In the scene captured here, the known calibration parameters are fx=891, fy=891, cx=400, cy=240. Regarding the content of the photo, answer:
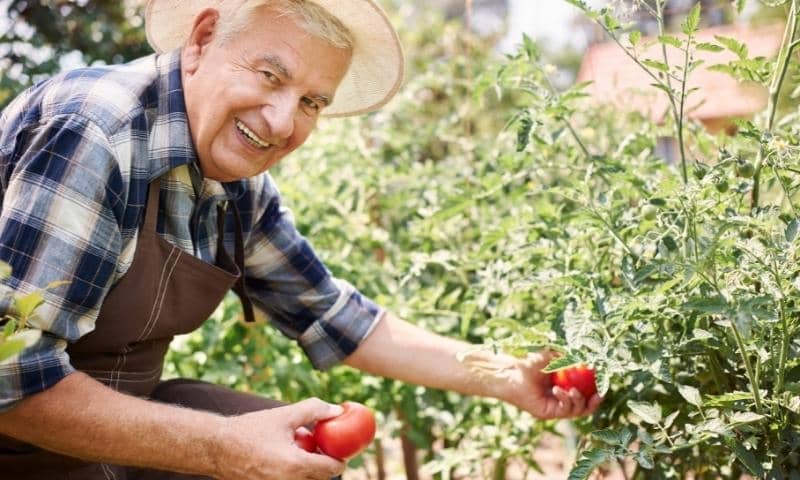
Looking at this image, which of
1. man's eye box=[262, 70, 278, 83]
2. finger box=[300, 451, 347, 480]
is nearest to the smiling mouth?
man's eye box=[262, 70, 278, 83]

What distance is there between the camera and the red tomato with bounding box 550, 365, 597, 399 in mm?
2078

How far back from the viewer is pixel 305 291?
2.25 m

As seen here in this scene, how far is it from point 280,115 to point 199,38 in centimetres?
27

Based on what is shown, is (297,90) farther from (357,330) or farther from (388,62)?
(357,330)

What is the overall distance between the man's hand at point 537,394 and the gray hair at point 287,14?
88cm

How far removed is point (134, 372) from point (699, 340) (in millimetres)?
1160

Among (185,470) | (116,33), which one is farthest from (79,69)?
(116,33)

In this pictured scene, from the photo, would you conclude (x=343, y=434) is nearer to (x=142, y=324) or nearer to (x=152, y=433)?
(x=152, y=433)

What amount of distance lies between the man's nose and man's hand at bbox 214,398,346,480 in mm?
574

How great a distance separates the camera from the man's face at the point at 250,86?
70.6 inches

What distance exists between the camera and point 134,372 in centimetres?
189

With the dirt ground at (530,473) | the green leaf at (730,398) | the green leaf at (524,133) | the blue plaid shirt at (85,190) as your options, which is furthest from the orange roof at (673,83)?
the dirt ground at (530,473)

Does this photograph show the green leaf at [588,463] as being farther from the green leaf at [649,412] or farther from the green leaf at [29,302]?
the green leaf at [29,302]

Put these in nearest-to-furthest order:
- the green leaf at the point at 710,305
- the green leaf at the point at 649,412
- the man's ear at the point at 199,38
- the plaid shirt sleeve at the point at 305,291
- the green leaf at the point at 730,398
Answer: the green leaf at the point at 710,305
the green leaf at the point at 730,398
the green leaf at the point at 649,412
the man's ear at the point at 199,38
the plaid shirt sleeve at the point at 305,291
